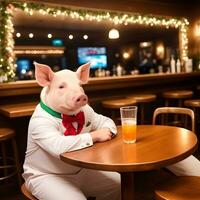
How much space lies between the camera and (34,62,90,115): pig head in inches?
67.6

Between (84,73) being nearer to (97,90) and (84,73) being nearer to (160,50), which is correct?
(97,90)

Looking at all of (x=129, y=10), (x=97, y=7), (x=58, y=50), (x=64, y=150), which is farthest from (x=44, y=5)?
(x=58, y=50)

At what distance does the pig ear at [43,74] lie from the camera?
5.86 feet

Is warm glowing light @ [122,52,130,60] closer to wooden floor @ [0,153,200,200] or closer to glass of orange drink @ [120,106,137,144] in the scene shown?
wooden floor @ [0,153,200,200]

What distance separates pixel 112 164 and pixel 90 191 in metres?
0.63

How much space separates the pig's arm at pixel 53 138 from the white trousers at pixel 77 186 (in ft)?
0.64

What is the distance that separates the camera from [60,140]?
162 centimetres

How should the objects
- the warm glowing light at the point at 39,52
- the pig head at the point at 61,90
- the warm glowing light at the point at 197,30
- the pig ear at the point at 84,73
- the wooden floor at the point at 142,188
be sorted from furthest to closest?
the warm glowing light at the point at 39,52, the warm glowing light at the point at 197,30, the wooden floor at the point at 142,188, the pig ear at the point at 84,73, the pig head at the point at 61,90

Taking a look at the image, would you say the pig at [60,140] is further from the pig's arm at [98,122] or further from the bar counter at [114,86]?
the bar counter at [114,86]

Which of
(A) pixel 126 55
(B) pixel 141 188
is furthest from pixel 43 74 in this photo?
(A) pixel 126 55

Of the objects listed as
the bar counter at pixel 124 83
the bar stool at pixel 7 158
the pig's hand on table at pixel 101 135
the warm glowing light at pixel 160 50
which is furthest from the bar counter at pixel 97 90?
the warm glowing light at pixel 160 50

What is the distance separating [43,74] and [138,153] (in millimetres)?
762

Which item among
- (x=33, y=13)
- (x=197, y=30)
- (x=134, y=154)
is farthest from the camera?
(x=197, y=30)

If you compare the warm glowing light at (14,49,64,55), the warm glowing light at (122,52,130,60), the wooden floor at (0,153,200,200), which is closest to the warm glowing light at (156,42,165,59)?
the warm glowing light at (122,52,130,60)
